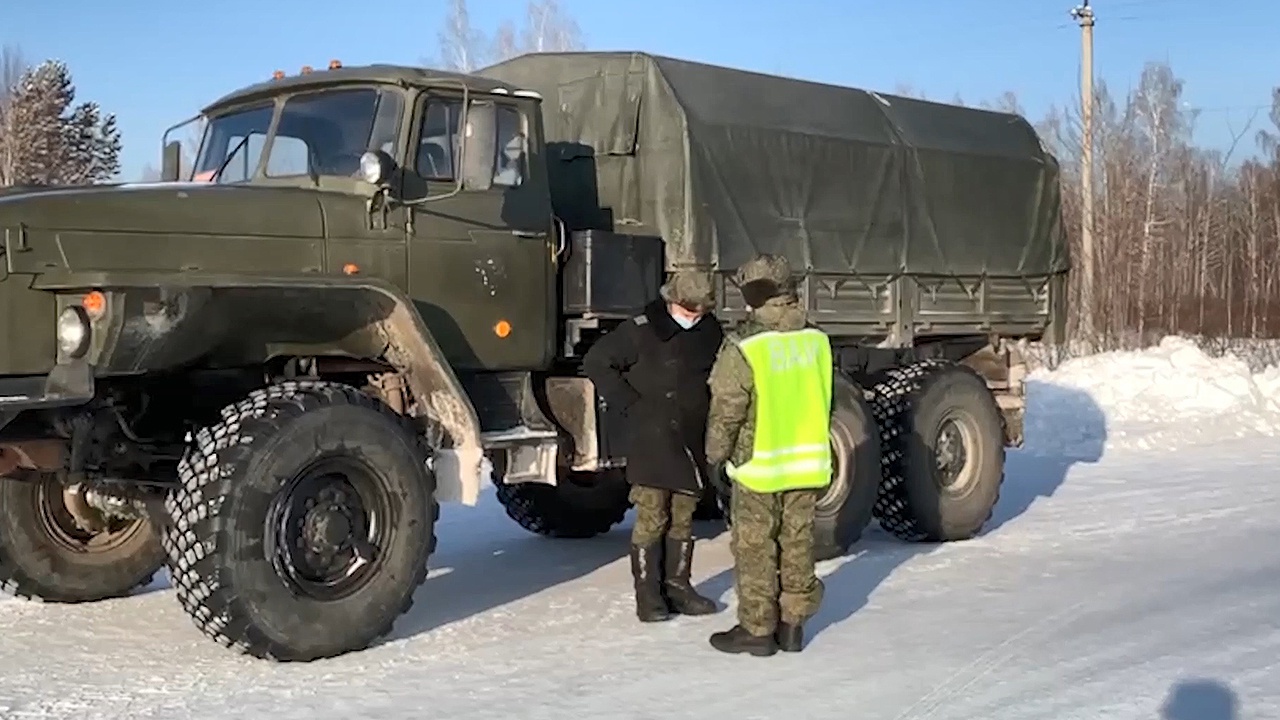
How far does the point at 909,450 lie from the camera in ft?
31.2

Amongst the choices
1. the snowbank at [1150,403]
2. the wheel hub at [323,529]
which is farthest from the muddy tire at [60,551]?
the snowbank at [1150,403]

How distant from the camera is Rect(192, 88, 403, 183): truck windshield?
23.2 ft

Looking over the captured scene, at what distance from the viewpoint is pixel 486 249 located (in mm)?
7328

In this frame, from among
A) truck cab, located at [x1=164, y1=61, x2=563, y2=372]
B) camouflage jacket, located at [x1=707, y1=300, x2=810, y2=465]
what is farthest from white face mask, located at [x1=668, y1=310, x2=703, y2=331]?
truck cab, located at [x1=164, y1=61, x2=563, y2=372]

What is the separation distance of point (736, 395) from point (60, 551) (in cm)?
366

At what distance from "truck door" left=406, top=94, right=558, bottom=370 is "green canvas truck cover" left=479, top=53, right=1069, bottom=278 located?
0.94 metres

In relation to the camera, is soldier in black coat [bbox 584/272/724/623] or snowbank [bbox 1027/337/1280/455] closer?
soldier in black coat [bbox 584/272/724/623]

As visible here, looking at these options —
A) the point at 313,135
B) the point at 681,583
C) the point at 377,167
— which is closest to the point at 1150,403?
the point at 681,583

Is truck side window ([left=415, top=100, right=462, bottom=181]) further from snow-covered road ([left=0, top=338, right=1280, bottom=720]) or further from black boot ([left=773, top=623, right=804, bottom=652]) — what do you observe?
black boot ([left=773, top=623, right=804, bottom=652])

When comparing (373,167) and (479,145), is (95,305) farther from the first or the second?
(479,145)

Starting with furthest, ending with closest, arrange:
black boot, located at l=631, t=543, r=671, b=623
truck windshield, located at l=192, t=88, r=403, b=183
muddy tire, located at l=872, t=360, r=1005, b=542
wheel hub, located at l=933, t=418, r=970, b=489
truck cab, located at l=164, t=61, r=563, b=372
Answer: wheel hub, located at l=933, t=418, r=970, b=489 < muddy tire, located at l=872, t=360, r=1005, b=542 < truck windshield, located at l=192, t=88, r=403, b=183 < truck cab, located at l=164, t=61, r=563, b=372 < black boot, located at l=631, t=543, r=671, b=623

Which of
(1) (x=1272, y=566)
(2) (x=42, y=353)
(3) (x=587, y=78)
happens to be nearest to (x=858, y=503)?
(1) (x=1272, y=566)

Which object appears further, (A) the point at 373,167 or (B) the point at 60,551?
(B) the point at 60,551

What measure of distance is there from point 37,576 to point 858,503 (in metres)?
4.68
